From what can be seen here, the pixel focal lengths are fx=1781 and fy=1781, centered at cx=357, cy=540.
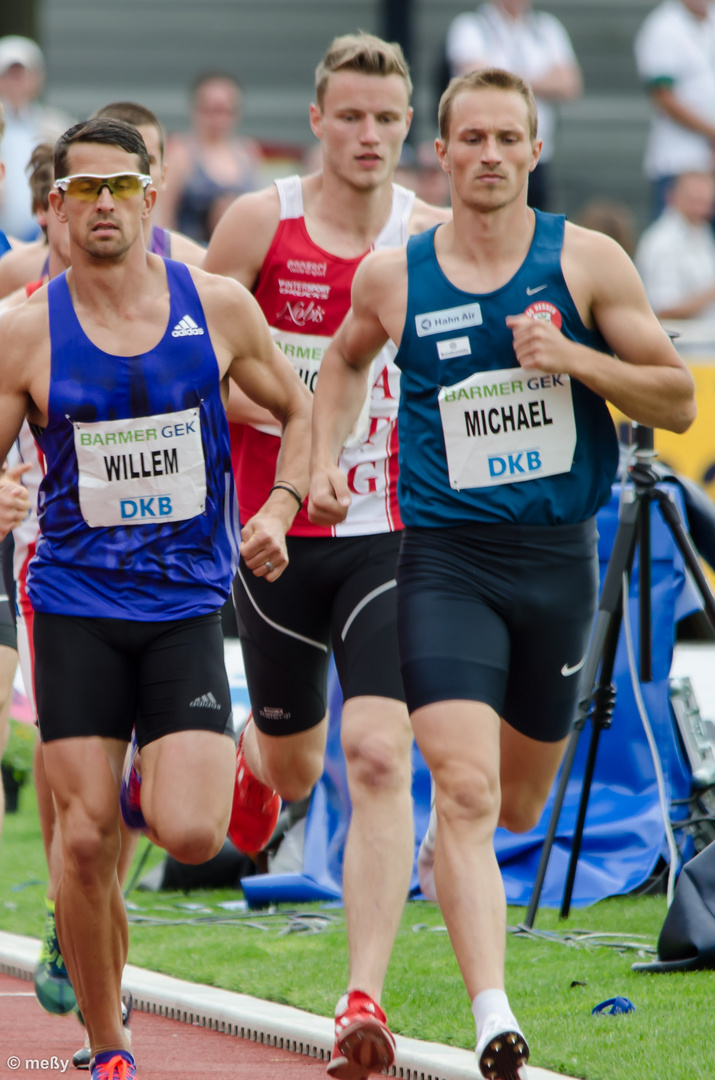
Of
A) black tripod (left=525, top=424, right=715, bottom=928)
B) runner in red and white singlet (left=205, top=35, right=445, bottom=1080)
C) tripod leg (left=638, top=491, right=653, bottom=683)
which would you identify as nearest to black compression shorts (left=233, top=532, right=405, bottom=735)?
runner in red and white singlet (left=205, top=35, right=445, bottom=1080)

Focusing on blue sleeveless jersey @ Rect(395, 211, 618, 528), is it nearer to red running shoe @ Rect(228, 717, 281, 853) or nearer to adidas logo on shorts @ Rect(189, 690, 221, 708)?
adidas logo on shorts @ Rect(189, 690, 221, 708)

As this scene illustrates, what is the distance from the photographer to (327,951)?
625cm

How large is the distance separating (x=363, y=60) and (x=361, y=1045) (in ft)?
10.1

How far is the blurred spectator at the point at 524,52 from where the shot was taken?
41.4 feet

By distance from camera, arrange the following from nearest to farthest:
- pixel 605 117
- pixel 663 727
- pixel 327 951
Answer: pixel 327 951
pixel 663 727
pixel 605 117

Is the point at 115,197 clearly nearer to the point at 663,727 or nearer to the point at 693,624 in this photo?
the point at 663,727

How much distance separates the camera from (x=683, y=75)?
43.3 ft

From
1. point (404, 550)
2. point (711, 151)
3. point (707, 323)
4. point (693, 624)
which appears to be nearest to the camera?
point (404, 550)

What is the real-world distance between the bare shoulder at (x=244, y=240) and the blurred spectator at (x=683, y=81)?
806 centimetres

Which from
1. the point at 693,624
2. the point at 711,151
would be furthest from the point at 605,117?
the point at 693,624

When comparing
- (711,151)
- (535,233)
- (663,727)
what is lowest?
(663,727)

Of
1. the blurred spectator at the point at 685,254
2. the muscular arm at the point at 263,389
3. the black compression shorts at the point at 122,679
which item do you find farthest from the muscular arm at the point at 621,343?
the blurred spectator at the point at 685,254

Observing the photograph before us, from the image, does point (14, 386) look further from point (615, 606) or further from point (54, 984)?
point (615, 606)

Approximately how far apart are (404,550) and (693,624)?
15.6ft
